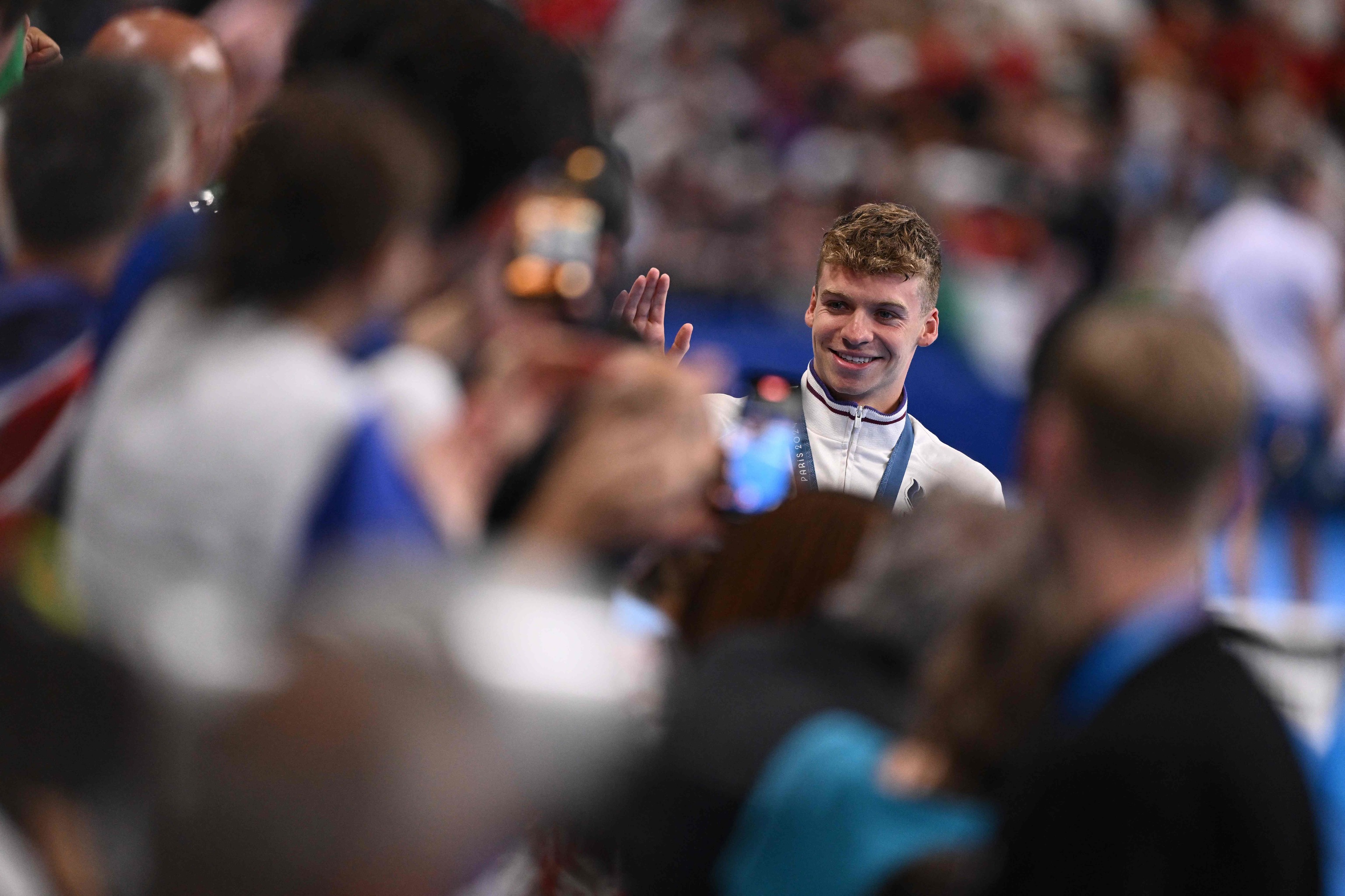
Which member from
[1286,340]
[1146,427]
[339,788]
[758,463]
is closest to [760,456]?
[758,463]

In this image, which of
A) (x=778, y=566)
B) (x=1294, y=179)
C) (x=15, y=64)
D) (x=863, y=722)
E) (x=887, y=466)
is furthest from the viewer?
(x=1294, y=179)

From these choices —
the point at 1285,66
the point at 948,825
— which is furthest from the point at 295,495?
the point at 1285,66

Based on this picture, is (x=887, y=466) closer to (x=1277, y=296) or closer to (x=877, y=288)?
(x=877, y=288)

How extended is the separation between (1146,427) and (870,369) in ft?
5.90

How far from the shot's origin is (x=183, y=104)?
2.35 meters

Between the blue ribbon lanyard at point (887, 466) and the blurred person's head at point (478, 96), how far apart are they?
1333 millimetres

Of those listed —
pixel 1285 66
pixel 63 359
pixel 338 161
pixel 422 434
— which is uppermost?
pixel 1285 66

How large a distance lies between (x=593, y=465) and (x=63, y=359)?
0.84m

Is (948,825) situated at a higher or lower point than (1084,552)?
lower

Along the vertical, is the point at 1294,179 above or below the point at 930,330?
above

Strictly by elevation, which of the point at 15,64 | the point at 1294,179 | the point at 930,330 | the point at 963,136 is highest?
the point at 1294,179

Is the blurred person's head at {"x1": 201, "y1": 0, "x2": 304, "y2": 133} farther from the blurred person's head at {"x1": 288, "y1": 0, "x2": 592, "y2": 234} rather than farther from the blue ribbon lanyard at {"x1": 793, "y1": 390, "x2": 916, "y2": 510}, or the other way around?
the blue ribbon lanyard at {"x1": 793, "y1": 390, "x2": 916, "y2": 510}

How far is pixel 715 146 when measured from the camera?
9352 mm

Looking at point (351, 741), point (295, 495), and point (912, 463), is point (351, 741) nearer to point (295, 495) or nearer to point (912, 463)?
point (295, 495)
